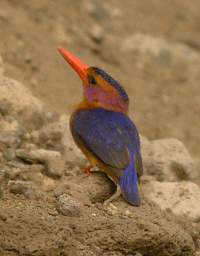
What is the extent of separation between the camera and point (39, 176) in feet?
17.8

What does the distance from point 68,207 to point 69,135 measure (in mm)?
1613

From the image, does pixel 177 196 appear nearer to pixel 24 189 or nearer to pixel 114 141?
pixel 114 141

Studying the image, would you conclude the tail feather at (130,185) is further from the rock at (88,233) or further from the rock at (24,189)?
the rock at (24,189)

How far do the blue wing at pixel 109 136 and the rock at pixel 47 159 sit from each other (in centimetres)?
34

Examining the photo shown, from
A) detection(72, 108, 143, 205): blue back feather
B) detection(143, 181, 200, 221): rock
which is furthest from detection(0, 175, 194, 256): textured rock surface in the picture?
detection(143, 181, 200, 221): rock

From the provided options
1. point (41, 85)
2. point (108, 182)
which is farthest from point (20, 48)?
point (108, 182)

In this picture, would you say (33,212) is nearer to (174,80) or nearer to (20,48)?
(20,48)

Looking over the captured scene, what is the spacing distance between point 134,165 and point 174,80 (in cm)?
473

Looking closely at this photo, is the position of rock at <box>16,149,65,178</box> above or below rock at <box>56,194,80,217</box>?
above

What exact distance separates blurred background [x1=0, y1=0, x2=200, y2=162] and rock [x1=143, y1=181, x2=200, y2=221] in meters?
1.55

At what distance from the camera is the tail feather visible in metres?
4.84

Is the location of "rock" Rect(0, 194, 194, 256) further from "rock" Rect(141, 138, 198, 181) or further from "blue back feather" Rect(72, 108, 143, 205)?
"rock" Rect(141, 138, 198, 181)

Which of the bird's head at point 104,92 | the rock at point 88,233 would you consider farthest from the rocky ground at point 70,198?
the bird's head at point 104,92

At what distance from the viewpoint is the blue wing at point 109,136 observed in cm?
509
